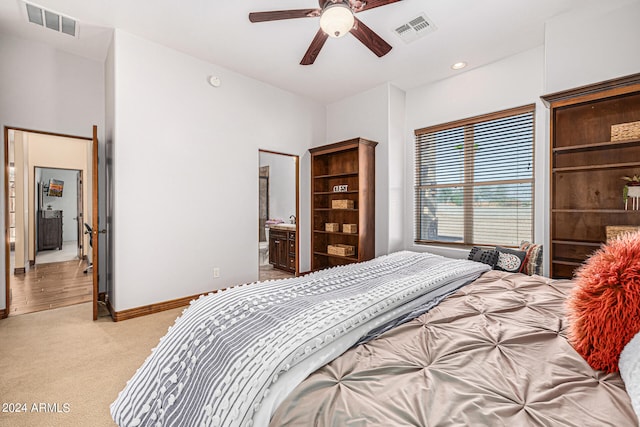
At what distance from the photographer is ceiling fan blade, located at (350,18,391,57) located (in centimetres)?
236

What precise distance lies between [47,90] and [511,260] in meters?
5.27

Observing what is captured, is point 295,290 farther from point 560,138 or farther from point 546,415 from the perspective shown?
point 560,138

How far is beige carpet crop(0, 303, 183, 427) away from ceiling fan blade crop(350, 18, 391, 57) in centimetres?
314

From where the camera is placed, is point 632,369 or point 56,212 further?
point 56,212

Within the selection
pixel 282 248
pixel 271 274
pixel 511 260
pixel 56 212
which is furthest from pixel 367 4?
pixel 56 212

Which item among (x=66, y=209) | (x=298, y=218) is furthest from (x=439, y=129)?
(x=66, y=209)

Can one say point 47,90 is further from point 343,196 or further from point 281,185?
point 281,185

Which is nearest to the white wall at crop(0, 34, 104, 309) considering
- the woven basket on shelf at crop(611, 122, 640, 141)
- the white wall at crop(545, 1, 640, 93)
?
the white wall at crop(545, 1, 640, 93)

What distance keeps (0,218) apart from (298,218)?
11.3 ft

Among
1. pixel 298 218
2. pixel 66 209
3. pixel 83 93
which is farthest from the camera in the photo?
pixel 66 209

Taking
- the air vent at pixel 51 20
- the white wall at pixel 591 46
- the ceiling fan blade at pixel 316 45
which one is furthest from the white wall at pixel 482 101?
the air vent at pixel 51 20

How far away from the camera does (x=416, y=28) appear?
2.87 meters

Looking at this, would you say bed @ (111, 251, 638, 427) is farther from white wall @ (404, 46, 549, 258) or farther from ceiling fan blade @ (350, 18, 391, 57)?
white wall @ (404, 46, 549, 258)

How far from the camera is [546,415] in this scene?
0.65 metres
